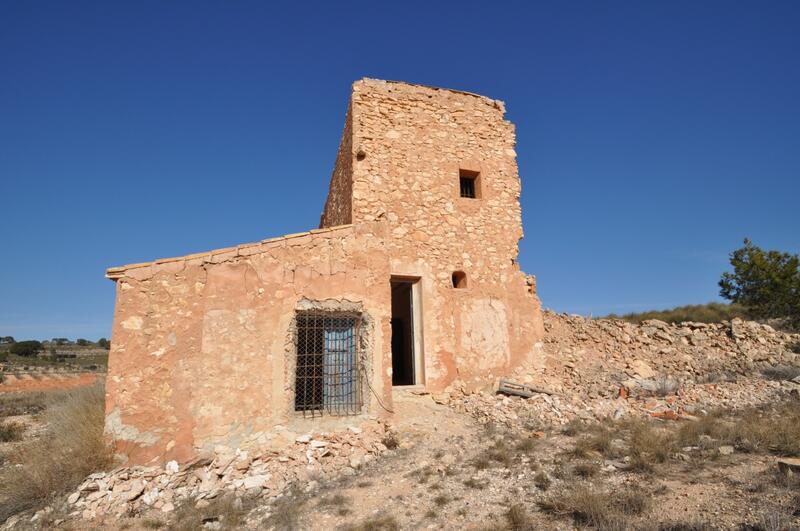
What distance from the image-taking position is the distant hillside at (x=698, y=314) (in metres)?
20.9

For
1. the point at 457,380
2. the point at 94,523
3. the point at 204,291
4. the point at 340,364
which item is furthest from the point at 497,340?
the point at 94,523

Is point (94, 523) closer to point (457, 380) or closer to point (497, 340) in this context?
point (457, 380)

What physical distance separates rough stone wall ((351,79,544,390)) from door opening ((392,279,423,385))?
0.25 metres

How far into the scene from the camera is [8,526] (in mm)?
5559

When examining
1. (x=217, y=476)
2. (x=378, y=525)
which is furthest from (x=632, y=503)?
(x=217, y=476)

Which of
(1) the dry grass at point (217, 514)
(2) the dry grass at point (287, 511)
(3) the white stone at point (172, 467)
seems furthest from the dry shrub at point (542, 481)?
(3) the white stone at point (172, 467)

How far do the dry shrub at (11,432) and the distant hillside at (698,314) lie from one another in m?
20.7

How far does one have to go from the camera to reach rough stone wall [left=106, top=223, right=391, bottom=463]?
657 cm

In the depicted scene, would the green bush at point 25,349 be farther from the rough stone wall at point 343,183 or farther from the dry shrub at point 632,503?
the dry shrub at point 632,503

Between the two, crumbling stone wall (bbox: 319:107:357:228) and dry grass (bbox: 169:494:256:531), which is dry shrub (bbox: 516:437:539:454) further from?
crumbling stone wall (bbox: 319:107:357:228)

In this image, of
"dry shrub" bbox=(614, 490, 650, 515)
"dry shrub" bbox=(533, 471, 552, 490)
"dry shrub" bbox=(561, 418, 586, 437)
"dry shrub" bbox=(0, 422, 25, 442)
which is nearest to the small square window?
"dry shrub" bbox=(561, 418, 586, 437)

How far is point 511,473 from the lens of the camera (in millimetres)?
6059

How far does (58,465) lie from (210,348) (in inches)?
92.4

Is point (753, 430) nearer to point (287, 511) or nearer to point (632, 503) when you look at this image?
point (632, 503)
